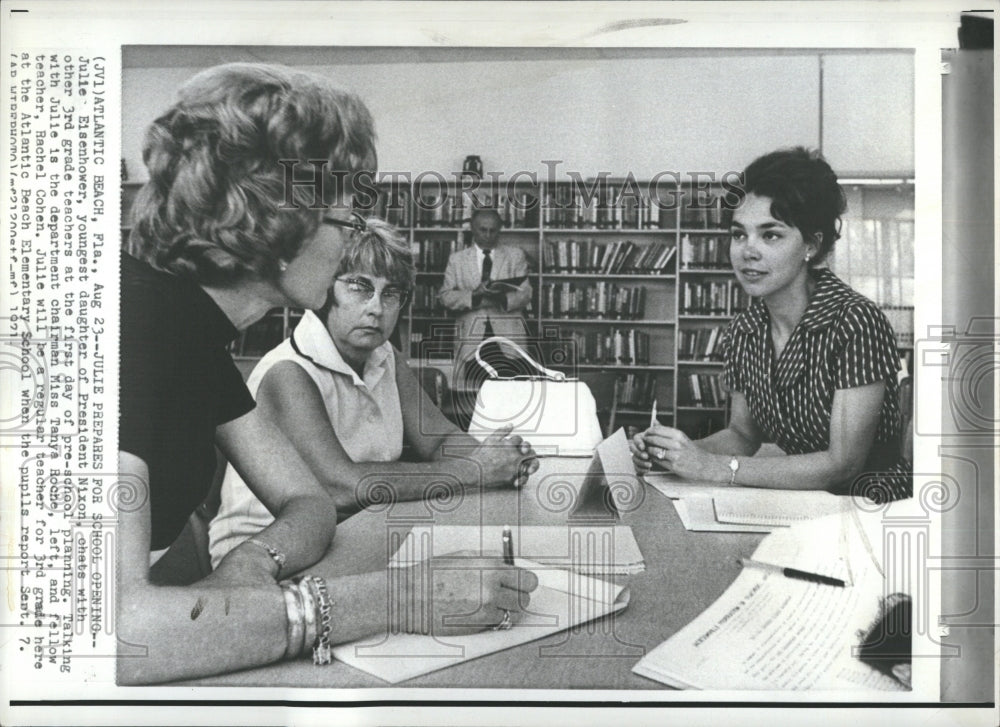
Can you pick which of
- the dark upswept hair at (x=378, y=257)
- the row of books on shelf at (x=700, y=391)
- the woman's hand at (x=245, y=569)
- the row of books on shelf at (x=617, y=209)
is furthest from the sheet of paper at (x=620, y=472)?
the woman's hand at (x=245, y=569)

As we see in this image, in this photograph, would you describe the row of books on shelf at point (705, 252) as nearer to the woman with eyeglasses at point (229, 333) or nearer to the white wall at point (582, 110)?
the white wall at point (582, 110)

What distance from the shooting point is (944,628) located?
2.30m

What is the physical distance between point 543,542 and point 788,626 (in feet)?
2.14

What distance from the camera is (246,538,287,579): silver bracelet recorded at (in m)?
2.20

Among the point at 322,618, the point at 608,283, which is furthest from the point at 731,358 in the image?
the point at 322,618

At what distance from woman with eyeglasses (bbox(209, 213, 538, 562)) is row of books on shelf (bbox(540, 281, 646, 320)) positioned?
1.10 feet

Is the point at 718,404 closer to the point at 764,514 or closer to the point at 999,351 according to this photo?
the point at 764,514

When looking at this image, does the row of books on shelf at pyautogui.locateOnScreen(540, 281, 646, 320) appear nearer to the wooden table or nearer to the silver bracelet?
the wooden table

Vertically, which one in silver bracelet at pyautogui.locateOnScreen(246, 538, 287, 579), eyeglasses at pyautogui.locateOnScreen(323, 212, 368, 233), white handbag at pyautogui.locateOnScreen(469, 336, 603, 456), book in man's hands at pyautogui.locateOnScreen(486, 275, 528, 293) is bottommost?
silver bracelet at pyautogui.locateOnScreen(246, 538, 287, 579)

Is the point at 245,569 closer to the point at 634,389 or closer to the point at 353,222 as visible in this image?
the point at 353,222

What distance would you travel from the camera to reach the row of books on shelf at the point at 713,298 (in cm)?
226

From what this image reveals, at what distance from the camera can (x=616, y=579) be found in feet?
7.37

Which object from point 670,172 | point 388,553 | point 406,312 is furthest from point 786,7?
point 388,553

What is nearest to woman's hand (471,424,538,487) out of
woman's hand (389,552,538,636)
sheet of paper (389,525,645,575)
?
sheet of paper (389,525,645,575)
